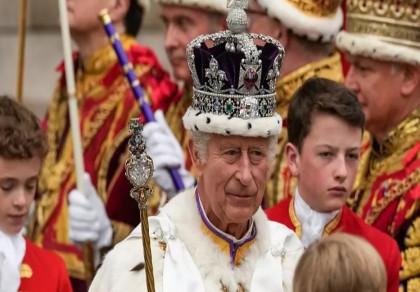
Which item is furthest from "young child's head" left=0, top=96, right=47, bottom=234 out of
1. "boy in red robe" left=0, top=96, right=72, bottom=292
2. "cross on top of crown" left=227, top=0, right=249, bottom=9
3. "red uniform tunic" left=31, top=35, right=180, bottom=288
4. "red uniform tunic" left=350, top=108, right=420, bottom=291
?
"red uniform tunic" left=31, top=35, right=180, bottom=288

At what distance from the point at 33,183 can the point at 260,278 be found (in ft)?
5.08

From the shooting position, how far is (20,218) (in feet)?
27.7

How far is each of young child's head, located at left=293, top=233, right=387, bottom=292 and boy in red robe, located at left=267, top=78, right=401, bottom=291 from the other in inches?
72.6

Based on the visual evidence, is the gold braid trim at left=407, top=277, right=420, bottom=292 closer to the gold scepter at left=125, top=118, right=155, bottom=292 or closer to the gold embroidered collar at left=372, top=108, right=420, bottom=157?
the gold embroidered collar at left=372, top=108, right=420, bottom=157

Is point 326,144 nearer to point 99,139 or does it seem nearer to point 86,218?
point 86,218

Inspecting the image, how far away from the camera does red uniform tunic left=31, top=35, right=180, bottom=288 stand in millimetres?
10586

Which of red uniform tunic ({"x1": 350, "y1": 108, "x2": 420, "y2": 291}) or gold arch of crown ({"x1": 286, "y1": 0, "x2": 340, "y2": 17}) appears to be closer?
red uniform tunic ({"x1": 350, "y1": 108, "x2": 420, "y2": 291})

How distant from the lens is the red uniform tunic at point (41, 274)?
8.39 metres

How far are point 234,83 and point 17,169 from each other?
4.89 feet

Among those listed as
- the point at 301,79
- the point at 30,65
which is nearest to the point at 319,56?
the point at 301,79

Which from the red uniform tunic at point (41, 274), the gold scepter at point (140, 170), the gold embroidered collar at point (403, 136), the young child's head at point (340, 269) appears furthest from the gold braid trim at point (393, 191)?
the young child's head at point (340, 269)

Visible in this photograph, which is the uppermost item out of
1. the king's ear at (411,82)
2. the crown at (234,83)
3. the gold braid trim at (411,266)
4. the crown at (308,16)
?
the crown at (234,83)

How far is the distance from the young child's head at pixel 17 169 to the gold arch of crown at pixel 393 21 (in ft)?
5.61

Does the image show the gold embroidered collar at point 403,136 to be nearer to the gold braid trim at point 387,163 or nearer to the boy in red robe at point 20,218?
the gold braid trim at point 387,163
